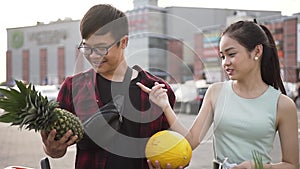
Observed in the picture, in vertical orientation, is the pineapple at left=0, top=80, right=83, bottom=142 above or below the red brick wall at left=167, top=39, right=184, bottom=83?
below

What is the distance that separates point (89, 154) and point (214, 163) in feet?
1.64

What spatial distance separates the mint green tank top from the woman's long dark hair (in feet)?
0.29

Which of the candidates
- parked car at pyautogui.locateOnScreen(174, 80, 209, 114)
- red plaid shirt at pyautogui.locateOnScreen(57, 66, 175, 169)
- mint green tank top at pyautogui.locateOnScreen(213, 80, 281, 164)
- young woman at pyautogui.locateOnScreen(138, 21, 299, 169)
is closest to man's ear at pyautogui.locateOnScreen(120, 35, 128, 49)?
red plaid shirt at pyautogui.locateOnScreen(57, 66, 175, 169)

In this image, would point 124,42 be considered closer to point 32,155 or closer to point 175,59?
point 175,59

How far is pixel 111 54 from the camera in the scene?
1.76 m

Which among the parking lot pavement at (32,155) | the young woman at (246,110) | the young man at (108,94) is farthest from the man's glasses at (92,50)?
the parking lot pavement at (32,155)

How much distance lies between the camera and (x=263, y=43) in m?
2.06

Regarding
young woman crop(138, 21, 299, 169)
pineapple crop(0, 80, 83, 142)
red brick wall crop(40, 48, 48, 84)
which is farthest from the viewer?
red brick wall crop(40, 48, 48, 84)

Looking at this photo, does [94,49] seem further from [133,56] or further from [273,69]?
[273,69]

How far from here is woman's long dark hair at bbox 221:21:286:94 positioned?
197 cm

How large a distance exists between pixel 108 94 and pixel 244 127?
0.58 metres

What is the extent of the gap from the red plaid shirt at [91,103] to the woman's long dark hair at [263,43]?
374 millimetres

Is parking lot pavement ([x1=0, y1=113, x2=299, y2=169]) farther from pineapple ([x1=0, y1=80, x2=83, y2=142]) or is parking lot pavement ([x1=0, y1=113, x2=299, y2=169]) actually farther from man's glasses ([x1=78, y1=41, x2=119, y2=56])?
pineapple ([x1=0, y1=80, x2=83, y2=142])

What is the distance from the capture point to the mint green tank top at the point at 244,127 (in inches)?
77.4
